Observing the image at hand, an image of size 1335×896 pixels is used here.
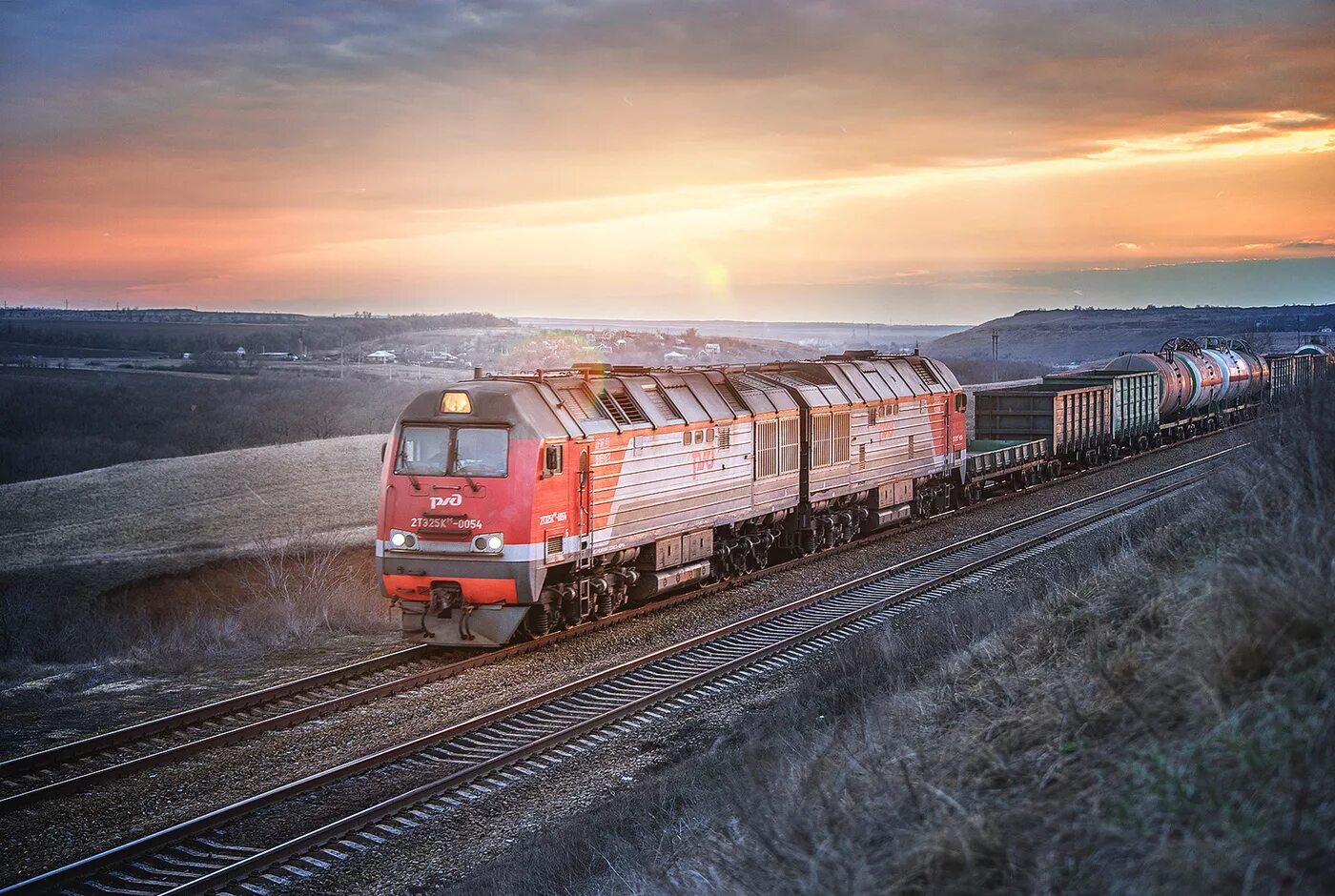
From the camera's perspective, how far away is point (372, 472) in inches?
1997

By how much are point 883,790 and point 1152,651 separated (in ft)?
6.85

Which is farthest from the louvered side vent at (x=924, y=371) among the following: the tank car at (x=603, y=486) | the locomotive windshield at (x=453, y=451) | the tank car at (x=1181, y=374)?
the tank car at (x=1181, y=374)

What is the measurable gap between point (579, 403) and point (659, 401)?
220 cm

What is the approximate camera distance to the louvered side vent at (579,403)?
56.7ft

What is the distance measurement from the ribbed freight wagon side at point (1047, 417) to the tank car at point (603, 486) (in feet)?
36.0

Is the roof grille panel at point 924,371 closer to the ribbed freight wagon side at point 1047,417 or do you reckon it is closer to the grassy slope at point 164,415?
the ribbed freight wagon side at point 1047,417

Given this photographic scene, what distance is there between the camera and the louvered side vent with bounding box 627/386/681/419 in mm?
19219

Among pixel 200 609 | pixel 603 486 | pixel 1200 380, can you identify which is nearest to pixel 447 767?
pixel 603 486

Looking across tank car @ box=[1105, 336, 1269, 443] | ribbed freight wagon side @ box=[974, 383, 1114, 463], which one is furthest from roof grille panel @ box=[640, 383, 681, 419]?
tank car @ box=[1105, 336, 1269, 443]

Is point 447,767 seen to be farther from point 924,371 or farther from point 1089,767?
point 924,371

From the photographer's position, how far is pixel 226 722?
1346 centimetres

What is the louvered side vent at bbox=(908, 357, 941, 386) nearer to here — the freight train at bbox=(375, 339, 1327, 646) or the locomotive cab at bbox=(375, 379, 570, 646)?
the freight train at bbox=(375, 339, 1327, 646)

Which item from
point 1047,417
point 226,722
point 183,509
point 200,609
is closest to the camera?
point 226,722

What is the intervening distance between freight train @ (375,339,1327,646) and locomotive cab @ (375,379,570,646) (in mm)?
22
